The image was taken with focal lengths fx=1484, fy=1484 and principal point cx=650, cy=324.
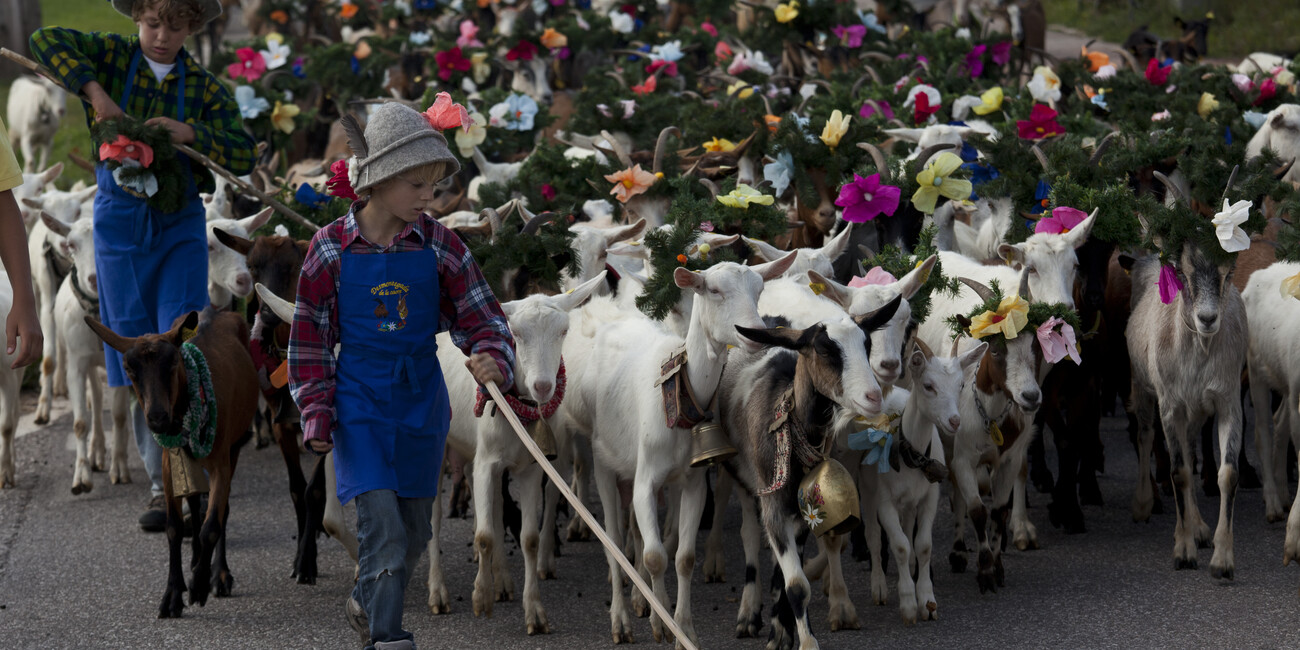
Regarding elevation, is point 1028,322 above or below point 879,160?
below

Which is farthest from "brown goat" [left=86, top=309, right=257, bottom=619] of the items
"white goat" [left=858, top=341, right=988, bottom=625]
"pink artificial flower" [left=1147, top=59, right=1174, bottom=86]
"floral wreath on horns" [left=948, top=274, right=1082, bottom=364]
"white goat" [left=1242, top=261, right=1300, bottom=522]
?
"pink artificial flower" [left=1147, top=59, right=1174, bottom=86]

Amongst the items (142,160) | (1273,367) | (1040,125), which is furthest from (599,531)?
(1040,125)

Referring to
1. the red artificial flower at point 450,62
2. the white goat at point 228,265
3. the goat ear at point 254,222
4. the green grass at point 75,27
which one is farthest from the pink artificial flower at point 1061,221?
the green grass at point 75,27

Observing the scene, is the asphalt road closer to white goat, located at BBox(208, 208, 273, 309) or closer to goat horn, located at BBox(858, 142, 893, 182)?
white goat, located at BBox(208, 208, 273, 309)

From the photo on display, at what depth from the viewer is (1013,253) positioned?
8.00m

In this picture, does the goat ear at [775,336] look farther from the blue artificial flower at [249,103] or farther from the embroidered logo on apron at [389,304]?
the blue artificial flower at [249,103]

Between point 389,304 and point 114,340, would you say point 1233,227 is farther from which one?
point 114,340

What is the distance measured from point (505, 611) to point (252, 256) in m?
2.45

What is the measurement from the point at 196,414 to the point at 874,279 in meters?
3.26

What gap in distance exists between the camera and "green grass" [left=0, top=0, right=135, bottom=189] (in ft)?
74.6

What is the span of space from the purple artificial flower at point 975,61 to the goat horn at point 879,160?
5.07m

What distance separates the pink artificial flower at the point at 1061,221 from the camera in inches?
318

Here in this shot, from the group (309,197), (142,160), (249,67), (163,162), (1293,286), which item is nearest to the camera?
(1293,286)

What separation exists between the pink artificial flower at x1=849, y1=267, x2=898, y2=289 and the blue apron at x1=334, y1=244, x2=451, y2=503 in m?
2.69
